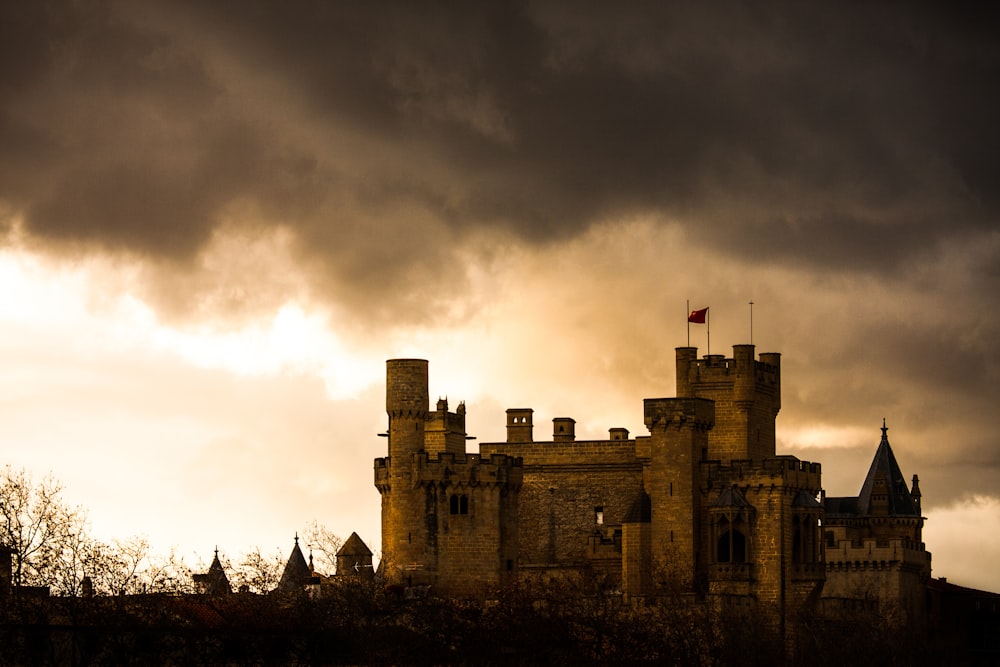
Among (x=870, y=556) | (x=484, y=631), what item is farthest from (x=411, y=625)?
(x=870, y=556)

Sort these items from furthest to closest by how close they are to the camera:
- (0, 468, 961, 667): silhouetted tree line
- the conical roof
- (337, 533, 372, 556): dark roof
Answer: the conical roof, (337, 533, 372, 556): dark roof, (0, 468, 961, 667): silhouetted tree line

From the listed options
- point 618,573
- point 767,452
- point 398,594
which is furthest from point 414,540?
point 767,452

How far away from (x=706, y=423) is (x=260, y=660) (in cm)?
2490

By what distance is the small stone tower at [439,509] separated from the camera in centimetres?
12206

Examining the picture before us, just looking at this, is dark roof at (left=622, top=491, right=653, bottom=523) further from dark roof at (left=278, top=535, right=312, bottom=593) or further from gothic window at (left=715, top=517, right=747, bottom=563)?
dark roof at (left=278, top=535, right=312, bottom=593)

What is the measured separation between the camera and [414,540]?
123 m

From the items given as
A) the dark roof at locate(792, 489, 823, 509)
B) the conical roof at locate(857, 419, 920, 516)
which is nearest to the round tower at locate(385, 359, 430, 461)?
the dark roof at locate(792, 489, 823, 509)

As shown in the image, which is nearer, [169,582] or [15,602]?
[15,602]

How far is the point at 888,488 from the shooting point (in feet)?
472

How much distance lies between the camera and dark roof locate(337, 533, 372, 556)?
132000mm

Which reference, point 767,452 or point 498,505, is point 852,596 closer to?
point 767,452

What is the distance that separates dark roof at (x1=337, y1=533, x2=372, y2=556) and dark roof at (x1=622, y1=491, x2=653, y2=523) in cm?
1371

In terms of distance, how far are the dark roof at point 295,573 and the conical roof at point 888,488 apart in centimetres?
2980

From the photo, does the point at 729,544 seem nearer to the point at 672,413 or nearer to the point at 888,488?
the point at 672,413
